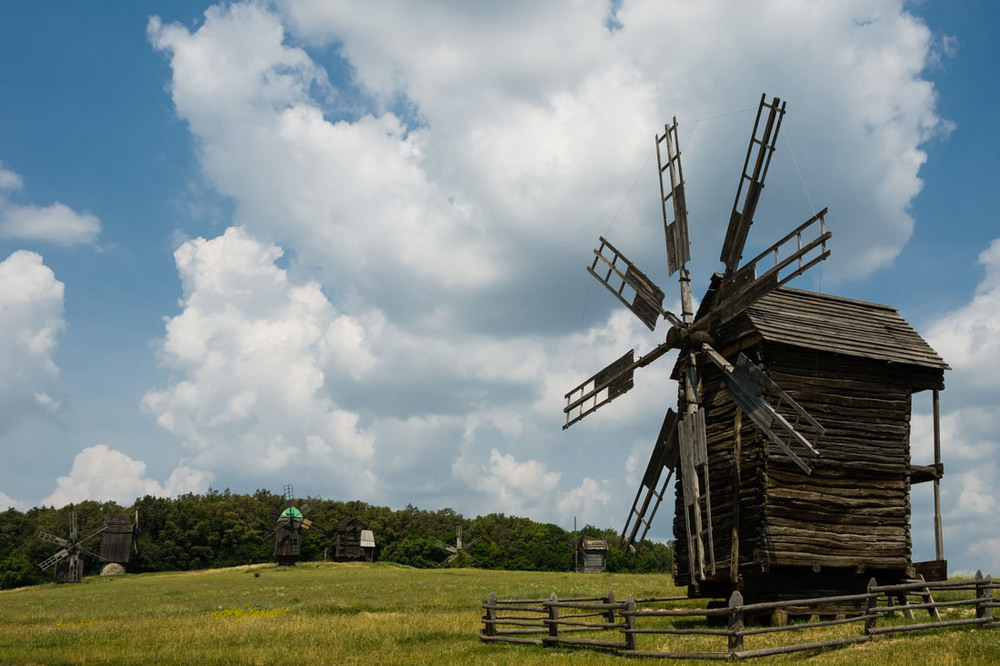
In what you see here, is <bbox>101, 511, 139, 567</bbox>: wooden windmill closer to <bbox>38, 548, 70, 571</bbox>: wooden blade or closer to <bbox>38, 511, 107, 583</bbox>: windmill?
<bbox>38, 511, 107, 583</bbox>: windmill

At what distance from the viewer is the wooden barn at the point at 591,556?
83562 mm

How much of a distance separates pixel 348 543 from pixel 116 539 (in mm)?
22533

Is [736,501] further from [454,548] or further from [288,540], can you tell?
[454,548]

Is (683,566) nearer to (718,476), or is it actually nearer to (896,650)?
(718,476)

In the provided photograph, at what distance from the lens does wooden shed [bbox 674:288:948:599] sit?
20328mm

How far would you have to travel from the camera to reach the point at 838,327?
74.3 ft

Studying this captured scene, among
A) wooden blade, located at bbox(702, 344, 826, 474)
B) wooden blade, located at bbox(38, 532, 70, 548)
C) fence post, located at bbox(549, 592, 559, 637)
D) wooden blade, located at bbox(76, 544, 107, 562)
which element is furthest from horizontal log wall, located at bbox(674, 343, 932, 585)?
wooden blade, located at bbox(76, 544, 107, 562)

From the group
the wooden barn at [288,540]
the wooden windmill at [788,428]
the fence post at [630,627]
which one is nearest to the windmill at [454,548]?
the wooden barn at [288,540]

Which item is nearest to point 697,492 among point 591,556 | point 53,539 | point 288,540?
point 591,556

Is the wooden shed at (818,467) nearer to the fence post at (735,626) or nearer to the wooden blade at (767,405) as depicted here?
the wooden blade at (767,405)

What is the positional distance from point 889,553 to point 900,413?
3.63m

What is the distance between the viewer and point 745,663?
583 inches

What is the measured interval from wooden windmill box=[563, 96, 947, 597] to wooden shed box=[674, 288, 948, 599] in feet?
0.11

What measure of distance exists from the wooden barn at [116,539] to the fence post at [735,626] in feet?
264
